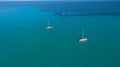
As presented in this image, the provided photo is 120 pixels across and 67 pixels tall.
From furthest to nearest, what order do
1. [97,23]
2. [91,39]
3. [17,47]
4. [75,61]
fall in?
[97,23], [91,39], [17,47], [75,61]

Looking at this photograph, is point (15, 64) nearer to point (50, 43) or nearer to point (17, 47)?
point (17, 47)

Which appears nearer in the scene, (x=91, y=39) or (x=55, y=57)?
(x=55, y=57)

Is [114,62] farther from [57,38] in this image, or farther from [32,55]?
[57,38]

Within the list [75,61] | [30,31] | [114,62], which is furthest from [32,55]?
[30,31]

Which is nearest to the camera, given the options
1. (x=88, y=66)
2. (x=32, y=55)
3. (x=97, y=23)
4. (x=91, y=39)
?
(x=88, y=66)

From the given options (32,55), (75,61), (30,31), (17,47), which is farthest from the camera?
(30,31)

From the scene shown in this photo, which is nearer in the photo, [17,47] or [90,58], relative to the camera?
[90,58]

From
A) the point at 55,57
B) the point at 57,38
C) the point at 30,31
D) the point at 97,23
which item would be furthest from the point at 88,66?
the point at 97,23

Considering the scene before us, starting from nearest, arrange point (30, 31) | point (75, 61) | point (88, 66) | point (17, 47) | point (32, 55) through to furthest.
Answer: point (88, 66) < point (75, 61) < point (32, 55) < point (17, 47) < point (30, 31)
